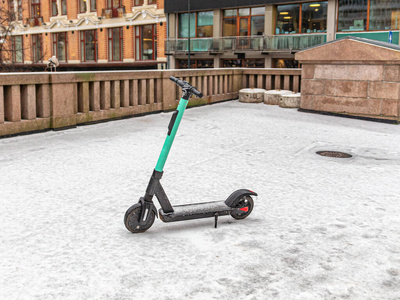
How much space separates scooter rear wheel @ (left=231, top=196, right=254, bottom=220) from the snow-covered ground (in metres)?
0.10

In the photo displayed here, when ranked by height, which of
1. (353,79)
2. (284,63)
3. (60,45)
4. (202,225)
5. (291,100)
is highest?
(60,45)

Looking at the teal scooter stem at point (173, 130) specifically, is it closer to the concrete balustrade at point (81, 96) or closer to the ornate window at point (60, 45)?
the concrete balustrade at point (81, 96)

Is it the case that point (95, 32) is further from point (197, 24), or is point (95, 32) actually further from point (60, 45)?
point (197, 24)

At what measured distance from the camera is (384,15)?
100 ft

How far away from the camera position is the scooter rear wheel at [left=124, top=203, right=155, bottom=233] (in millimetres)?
3672

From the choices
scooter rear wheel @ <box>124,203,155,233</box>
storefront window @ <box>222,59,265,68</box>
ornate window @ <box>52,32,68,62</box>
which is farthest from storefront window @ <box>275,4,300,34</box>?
scooter rear wheel @ <box>124,203,155,233</box>

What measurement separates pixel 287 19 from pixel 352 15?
4.91 m

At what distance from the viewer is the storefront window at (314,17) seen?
32.9 m

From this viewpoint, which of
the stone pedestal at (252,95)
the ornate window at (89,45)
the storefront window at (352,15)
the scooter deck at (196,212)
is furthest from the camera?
the ornate window at (89,45)

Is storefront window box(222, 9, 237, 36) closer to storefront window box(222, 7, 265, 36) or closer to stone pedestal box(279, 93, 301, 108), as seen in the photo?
storefront window box(222, 7, 265, 36)

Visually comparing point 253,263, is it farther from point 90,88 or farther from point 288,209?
point 90,88

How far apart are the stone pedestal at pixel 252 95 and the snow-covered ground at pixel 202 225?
6.73 meters

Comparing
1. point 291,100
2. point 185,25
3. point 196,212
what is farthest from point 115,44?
point 196,212

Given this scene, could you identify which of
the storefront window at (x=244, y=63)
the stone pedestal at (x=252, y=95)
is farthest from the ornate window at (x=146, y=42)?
the stone pedestal at (x=252, y=95)
